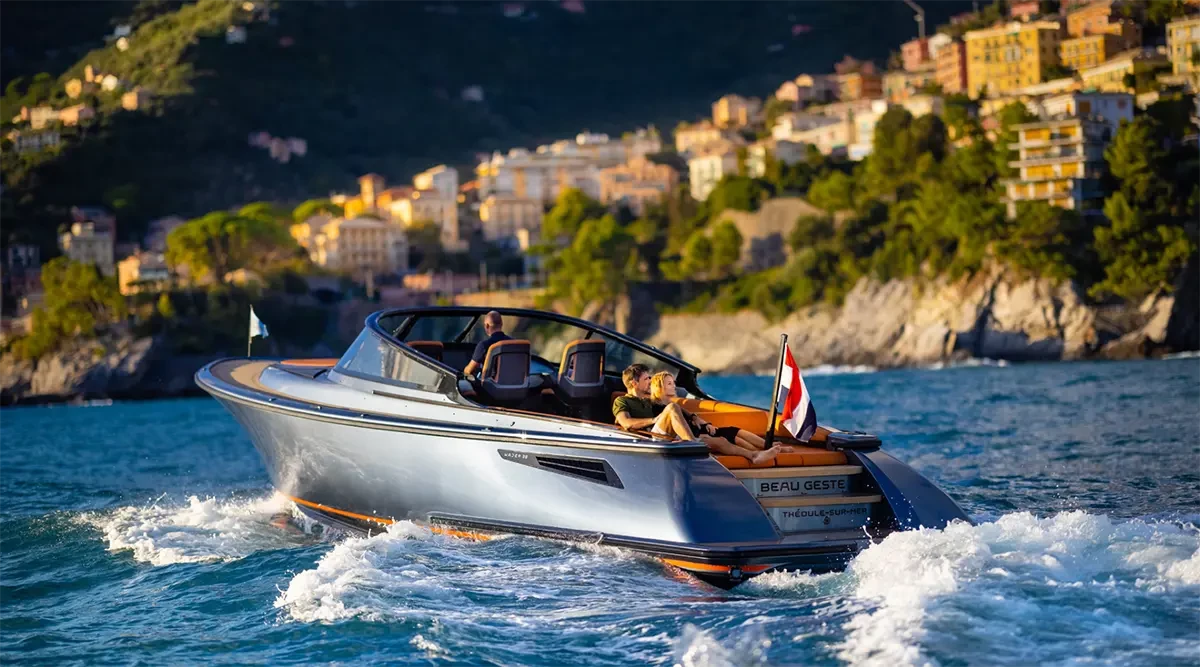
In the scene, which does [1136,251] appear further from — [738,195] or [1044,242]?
[738,195]

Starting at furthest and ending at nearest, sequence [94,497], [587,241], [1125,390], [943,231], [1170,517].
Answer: [587,241] → [943,231] → [1125,390] → [94,497] → [1170,517]

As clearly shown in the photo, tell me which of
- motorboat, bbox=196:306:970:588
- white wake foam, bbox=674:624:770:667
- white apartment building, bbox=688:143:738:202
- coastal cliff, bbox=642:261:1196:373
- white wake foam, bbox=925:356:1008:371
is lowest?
white wake foam, bbox=925:356:1008:371

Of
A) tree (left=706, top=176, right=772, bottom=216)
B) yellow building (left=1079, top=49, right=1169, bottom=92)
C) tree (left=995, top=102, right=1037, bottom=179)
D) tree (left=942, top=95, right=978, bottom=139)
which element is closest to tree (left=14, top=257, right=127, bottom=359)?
→ tree (left=706, top=176, right=772, bottom=216)

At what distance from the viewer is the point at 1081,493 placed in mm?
16016

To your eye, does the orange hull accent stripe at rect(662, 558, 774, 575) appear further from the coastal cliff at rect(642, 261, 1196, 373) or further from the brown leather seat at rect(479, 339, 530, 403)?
the coastal cliff at rect(642, 261, 1196, 373)

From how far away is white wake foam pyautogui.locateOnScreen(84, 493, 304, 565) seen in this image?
45.4 ft

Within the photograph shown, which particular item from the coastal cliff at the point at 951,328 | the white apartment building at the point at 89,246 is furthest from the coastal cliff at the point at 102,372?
the white apartment building at the point at 89,246

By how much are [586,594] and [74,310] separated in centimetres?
8499

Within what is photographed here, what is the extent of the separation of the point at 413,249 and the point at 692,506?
12098 centimetres

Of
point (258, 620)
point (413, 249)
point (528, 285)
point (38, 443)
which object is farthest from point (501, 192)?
point (258, 620)

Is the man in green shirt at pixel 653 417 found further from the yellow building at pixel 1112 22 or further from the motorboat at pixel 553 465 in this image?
the yellow building at pixel 1112 22

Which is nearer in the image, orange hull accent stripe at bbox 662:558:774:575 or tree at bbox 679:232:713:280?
orange hull accent stripe at bbox 662:558:774:575

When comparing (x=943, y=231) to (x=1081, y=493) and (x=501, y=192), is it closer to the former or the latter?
(x=1081, y=493)

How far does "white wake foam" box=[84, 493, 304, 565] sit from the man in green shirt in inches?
148
